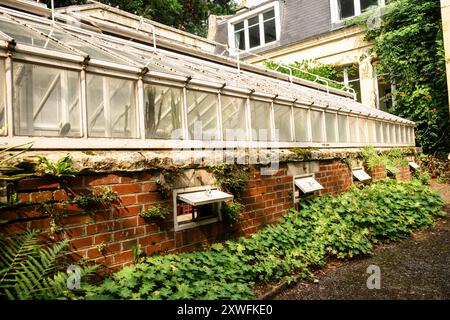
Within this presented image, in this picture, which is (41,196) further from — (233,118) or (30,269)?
(233,118)

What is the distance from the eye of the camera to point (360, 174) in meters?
7.01

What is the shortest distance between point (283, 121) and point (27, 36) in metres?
3.88

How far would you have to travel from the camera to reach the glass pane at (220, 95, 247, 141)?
438 centimetres

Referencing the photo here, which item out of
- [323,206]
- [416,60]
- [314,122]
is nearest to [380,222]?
[323,206]

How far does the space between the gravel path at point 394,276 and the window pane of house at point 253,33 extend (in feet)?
43.9

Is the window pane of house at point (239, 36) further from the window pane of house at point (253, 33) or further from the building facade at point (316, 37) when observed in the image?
the window pane of house at point (253, 33)

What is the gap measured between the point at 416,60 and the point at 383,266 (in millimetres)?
9527

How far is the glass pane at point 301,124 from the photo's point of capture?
5.69 meters

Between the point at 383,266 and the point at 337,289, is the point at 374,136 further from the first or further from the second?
the point at 337,289

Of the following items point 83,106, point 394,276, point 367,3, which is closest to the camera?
point 83,106

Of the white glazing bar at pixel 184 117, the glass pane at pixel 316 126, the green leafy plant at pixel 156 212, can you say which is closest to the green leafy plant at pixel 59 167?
the green leafy plant at pixel 156 212

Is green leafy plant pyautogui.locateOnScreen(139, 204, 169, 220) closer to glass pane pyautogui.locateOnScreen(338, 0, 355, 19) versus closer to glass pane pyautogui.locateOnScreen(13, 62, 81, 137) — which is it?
glass pane pyautogui.locateOnScreen(13, 62, 81, 137)

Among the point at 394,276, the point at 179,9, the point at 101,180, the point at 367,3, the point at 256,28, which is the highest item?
the point at 179,9

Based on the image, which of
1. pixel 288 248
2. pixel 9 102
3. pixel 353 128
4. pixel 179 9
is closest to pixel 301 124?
pixel 353 128
